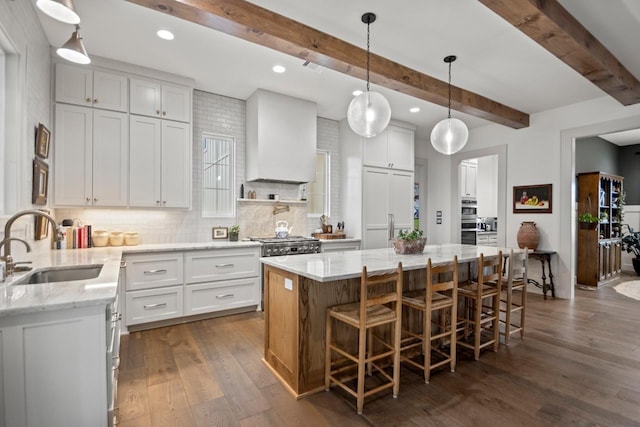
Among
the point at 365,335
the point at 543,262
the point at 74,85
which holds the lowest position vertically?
the point at 365,335

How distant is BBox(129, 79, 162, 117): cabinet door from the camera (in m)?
3.63

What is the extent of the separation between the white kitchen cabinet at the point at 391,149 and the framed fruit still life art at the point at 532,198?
6.03 feet

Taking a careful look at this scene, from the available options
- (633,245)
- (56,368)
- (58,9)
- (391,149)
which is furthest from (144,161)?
(633,245)

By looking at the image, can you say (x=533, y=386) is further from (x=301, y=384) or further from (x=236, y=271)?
Answer: (x=236, y=271)

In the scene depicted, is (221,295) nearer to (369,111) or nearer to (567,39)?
(369,111)

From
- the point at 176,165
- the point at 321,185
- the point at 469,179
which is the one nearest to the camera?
the point at 176,165

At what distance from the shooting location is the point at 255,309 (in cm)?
419

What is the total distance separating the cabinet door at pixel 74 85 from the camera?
3264 millimetres

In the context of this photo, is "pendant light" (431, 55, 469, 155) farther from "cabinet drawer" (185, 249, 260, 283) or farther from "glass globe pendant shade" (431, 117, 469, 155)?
"cabinet drawer" (185, 249, 260, 283)

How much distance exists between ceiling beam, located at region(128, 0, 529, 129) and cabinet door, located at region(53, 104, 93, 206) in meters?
1.83

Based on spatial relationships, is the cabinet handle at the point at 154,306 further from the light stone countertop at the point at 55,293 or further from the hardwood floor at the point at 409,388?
the light stone countertop at the point at 55,293

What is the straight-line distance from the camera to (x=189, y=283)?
3.69 meters

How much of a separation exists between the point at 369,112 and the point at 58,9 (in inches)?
79.4

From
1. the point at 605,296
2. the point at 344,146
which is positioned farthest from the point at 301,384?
the point at 605,296
